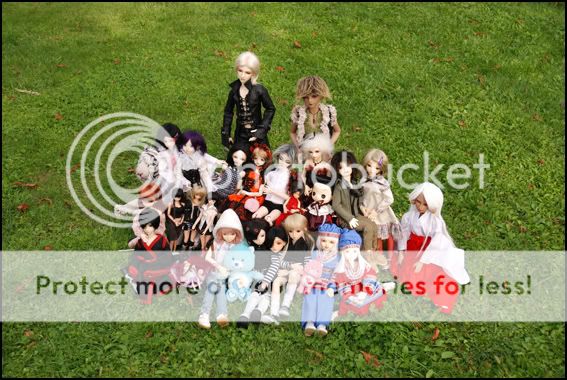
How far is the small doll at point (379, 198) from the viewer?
7461mm

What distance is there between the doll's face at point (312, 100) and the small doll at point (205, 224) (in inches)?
94.9

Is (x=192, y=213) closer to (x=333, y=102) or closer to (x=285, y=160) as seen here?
(x=285, y=160)

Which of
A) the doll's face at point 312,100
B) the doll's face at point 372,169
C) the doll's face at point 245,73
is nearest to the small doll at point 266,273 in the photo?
the doll's face at point 372,169

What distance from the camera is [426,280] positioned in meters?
7.12

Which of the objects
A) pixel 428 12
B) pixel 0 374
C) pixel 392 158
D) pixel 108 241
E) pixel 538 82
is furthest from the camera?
pixel 428 12

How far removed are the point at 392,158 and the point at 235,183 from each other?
12.6 feet

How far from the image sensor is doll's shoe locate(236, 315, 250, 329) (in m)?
A: 6.62

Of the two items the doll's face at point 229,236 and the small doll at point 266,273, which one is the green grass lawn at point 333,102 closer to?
the small doll at point 266,273

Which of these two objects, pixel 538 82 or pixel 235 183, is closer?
pixel 235 183

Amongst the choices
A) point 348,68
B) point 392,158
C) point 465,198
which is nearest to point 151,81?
point 348,68

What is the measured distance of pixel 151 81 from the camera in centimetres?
1300

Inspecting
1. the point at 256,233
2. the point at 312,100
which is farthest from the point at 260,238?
the point at 312,100

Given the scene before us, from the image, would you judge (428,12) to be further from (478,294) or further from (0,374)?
(0,374)

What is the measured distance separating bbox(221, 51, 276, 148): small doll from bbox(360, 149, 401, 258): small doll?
2040 mm
